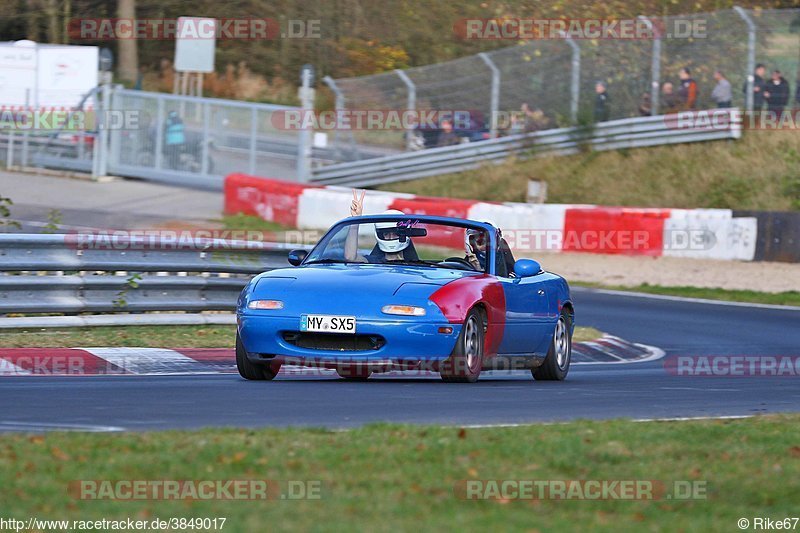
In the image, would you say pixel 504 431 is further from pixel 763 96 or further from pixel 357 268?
pixel 763 96

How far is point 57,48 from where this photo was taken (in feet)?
115

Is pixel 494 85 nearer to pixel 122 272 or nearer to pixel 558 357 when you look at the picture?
pixel 122 272

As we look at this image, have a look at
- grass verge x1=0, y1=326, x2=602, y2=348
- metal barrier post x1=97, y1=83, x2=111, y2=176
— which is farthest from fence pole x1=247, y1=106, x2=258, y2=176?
grass verge x1=0, y1=326, x2=602, y2=348

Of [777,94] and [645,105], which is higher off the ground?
[777,94]

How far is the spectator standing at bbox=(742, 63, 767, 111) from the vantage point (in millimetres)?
25312

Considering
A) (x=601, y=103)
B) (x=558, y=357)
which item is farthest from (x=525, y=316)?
(x=601, y=103)

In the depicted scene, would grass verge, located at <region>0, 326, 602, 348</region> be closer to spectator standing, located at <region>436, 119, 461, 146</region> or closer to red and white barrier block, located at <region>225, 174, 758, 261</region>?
red and white barrier block, located at <region>225, 174, 758, 261</region>

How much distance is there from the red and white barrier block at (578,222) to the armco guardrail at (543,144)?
13.2 feet

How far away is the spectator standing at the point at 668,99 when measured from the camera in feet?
87.0

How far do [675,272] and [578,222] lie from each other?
1.90m

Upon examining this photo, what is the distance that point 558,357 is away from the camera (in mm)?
11656

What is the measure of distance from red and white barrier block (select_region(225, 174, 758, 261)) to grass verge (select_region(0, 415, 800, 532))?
48.4 ft

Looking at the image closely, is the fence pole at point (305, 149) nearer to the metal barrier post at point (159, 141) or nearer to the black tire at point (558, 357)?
the metal barrier post at point (159, 141)

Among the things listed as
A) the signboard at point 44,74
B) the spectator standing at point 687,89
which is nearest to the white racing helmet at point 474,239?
the spectator standing at point 687,89
